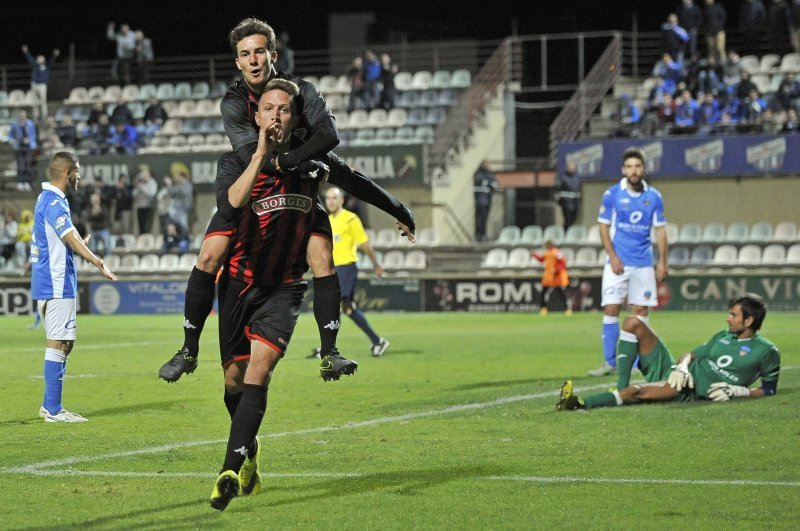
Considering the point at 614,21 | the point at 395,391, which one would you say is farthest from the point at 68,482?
the point at 614,21

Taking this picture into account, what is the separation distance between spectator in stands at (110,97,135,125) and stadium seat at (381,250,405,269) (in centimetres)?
930

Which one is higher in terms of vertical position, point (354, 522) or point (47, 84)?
point (47, 84)

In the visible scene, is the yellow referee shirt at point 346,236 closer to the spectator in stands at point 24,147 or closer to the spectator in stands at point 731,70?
the spectator in stands at point 731,70

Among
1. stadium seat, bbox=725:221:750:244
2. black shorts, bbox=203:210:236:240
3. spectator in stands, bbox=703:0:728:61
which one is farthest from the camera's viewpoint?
spectator in stands, bbox=703:0:728:61

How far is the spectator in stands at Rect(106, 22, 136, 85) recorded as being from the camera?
36.9 m

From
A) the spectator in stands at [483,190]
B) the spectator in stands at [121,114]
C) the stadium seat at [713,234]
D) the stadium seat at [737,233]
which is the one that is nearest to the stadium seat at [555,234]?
the spectator in stands at [483,190]

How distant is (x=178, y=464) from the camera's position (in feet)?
24.3

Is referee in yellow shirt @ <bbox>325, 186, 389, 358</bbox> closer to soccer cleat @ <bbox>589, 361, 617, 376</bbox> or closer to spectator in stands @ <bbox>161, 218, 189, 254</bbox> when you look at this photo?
soccer cleat @ <bbox>589, 361, 617, 376</bbox>

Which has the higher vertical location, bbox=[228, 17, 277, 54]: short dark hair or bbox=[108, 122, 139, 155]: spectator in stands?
bbox=[108, 122, 139, 155]: spectator in stands

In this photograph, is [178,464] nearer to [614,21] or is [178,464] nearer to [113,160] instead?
[113,160]

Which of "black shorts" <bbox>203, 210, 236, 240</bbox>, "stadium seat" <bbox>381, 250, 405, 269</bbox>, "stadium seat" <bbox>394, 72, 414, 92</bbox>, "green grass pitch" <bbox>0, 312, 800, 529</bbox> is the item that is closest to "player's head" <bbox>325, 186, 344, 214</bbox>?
"green grass pitch" <bbox>0, 312, 800, 529</bbox>

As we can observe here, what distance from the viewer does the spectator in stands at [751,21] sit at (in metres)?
31.0

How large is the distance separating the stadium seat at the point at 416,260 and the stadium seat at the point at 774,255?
25.5 feet

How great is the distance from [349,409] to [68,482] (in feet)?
12.8
